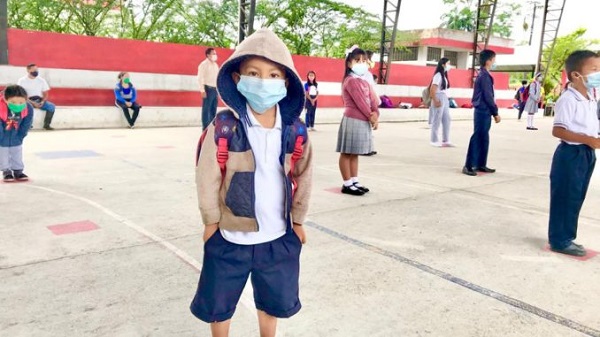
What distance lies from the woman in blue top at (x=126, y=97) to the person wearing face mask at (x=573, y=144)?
10.4 m

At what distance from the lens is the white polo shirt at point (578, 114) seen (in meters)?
3.56

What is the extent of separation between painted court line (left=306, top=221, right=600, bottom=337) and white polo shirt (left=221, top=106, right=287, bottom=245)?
168cm

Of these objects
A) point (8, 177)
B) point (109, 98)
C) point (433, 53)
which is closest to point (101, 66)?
point (109, 98)

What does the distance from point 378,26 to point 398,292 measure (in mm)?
23920

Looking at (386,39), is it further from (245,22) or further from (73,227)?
(73,227)

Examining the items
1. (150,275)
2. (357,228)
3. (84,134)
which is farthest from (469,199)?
(84,134)

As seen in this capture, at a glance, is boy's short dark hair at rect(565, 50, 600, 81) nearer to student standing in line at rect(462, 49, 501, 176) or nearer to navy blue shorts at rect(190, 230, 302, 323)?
navy blue shorts at rect(190, 230, 302, 323)

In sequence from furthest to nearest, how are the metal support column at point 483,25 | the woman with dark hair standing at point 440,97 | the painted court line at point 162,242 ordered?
the metal support column at point 483,25 < the woman with dark hair standing at point 440,97 < the painted court line at point 162,242

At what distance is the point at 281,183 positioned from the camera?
2016 millimetres

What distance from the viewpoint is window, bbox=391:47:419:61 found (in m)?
36.1

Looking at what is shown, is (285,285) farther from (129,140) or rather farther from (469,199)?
(129,140)

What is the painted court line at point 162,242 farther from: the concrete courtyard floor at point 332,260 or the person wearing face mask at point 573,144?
the person wearing face mask at point 573,144

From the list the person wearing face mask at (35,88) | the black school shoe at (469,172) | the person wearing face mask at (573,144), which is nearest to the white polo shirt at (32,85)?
the person wearing face mask at (35,88)

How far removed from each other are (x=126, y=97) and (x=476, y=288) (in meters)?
10.8
